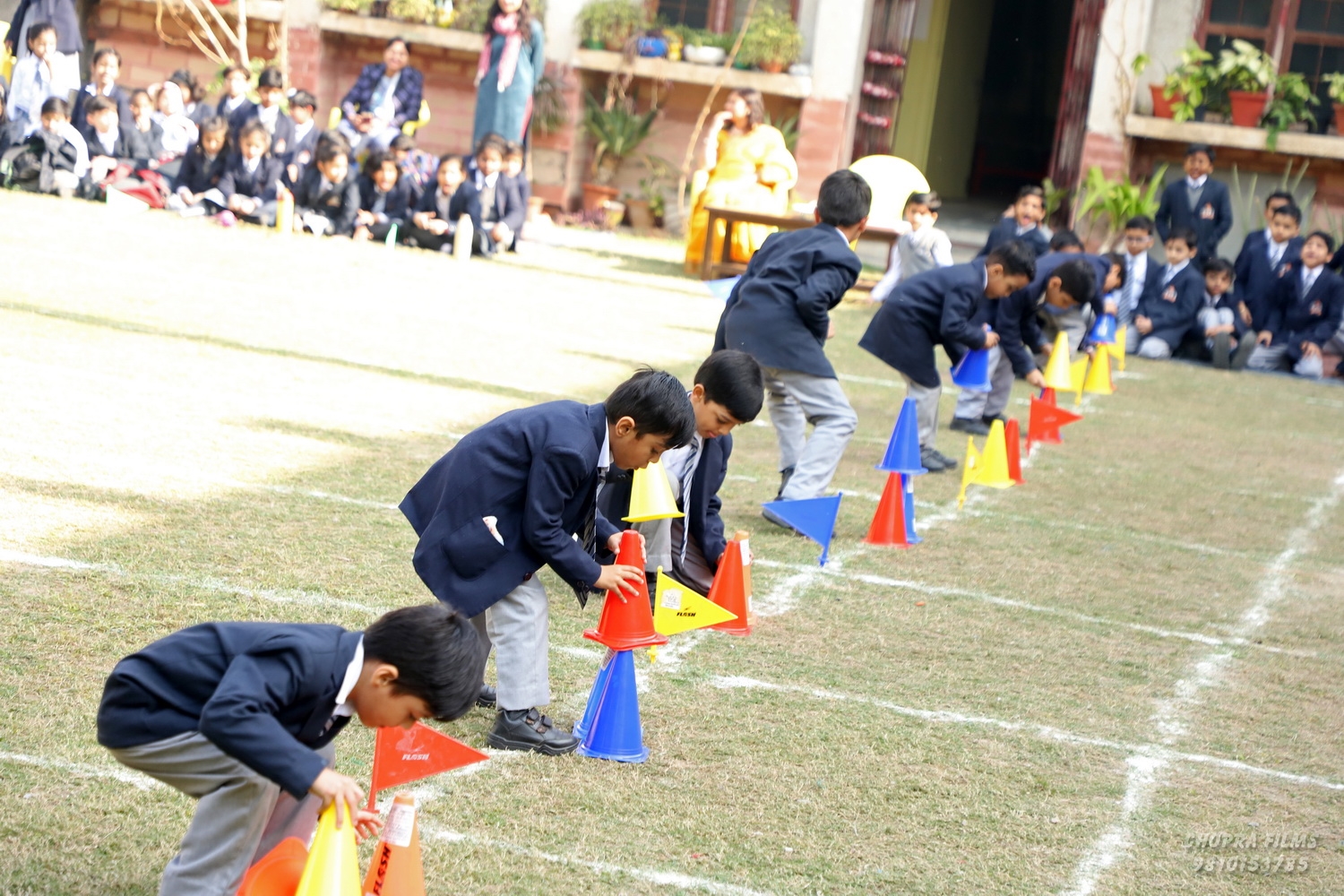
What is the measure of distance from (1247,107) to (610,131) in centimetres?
775

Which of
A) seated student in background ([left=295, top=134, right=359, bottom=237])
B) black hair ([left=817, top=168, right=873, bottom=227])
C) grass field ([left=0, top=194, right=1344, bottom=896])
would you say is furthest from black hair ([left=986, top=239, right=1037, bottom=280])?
seated student in background ([left=295, top=134, right=359, bottom=237])

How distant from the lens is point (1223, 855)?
3.72 meters

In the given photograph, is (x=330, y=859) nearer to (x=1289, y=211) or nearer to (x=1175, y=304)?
(x=1175, y=304)

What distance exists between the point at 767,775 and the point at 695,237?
490 inches

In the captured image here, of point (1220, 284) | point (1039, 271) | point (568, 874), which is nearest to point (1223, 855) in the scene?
point (568, 874)

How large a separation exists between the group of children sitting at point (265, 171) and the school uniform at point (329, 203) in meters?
0.01

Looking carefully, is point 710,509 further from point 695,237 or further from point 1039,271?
point 695,237

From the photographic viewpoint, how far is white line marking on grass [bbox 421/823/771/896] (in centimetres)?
328

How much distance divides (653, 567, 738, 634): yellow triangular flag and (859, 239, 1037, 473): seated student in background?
3.38 metres

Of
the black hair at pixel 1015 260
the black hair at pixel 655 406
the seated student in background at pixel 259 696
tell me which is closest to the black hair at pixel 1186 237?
the black hair at pixel 1015 260

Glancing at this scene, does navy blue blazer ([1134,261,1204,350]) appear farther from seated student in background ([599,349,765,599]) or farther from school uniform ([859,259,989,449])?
seated student in background ([599,349,765,599])

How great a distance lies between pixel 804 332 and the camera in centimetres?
667

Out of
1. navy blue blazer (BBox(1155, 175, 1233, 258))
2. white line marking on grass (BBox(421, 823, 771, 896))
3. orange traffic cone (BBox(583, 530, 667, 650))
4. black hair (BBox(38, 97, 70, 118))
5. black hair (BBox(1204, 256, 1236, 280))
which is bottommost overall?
white line marking on grass (BBox(421, 823, 771, 896))

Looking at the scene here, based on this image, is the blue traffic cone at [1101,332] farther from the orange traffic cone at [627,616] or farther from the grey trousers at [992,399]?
the orange traffic cone at [627,616]
